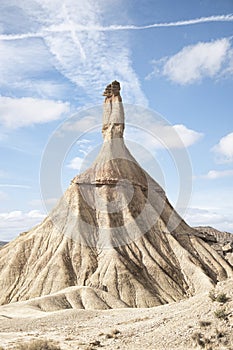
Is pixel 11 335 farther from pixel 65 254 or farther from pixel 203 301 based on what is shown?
pixel 65 254

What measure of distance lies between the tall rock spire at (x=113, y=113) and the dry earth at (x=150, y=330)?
52.3m

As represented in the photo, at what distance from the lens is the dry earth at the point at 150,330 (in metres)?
21.8

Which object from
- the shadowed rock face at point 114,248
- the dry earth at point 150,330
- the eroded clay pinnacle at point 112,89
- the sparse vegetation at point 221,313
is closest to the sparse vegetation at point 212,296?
the dry earth at point 150,330

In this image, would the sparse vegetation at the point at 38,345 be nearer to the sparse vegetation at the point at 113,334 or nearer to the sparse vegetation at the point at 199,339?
the sparse vegetation at the point at 113,334

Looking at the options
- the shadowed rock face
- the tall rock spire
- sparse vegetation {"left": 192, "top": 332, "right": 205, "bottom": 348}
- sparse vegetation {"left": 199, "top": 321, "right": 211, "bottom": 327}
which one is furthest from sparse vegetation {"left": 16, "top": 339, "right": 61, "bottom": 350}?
the tall rock spire

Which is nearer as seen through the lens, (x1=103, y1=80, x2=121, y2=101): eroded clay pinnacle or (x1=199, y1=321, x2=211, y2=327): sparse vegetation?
(x1=199, y1=321, x2=211, y2=327): sparse vegetation

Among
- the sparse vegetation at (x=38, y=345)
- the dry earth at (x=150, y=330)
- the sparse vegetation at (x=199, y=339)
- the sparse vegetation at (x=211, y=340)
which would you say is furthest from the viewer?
the sparse vegetation at (x=38, y=345)

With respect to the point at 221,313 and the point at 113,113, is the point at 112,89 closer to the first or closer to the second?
the point at 113,113

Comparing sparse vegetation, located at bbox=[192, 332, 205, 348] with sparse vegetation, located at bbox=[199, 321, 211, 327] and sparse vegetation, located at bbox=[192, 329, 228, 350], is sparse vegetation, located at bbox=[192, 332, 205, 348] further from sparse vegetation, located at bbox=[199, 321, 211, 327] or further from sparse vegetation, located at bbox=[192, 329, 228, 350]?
sparse vegetation, located at bbox=[199, 321, 211, 327]

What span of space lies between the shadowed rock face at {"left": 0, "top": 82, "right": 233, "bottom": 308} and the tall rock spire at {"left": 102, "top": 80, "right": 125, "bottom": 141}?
351 mm

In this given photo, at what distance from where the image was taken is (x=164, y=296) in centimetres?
5819

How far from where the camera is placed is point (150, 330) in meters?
23.9

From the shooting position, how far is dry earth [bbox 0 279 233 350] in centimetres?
2181

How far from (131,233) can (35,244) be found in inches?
548
